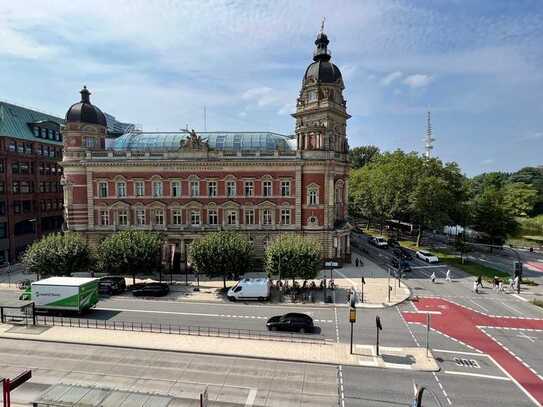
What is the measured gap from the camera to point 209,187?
52688mm

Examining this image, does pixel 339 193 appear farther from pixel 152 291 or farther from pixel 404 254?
pixel 152 291

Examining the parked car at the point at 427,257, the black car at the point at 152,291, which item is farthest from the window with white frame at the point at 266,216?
the parked car at the point at 427,257

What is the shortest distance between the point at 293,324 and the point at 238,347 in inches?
221

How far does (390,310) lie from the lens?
36312 millimetres

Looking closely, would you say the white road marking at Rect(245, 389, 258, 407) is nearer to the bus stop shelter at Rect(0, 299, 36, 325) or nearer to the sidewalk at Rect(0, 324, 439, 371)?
the sidewalk at Rect(0, 324, 439, 371)

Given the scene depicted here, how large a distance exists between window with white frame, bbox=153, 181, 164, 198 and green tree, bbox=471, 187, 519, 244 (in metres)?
58.9

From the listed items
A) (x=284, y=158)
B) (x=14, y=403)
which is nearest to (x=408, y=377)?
(x=14, y=403)

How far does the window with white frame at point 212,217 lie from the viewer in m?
53.0

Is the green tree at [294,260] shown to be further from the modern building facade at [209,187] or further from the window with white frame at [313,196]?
the window with white frame at [313,196]

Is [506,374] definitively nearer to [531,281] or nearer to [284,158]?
[531,281]

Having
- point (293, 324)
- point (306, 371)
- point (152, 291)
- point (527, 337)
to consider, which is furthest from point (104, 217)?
point (527, 337)

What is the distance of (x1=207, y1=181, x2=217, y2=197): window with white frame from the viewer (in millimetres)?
52625

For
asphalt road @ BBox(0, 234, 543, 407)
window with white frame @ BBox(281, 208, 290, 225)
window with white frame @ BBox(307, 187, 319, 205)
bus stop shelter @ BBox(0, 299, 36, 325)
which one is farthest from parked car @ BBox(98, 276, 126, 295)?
window with white frame @ BBox(307, 187, 319, 205)

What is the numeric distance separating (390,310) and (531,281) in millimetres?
24865
